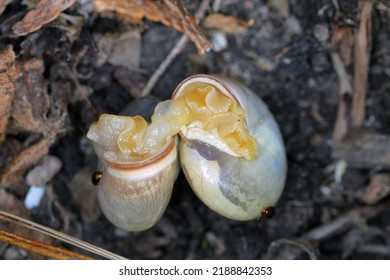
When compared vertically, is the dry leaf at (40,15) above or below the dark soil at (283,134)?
above

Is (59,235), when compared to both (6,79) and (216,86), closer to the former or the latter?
(6,79)

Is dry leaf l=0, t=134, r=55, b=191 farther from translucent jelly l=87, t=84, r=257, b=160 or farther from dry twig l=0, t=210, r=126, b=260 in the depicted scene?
translucent jelly l=87, t=84, r=257, b=160

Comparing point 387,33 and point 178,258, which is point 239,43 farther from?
point 178,258

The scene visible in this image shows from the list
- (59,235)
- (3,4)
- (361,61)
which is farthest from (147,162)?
(361,61)

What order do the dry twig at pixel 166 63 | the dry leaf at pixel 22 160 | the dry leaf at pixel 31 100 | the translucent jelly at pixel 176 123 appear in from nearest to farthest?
1. the translucent jelly at pixel 176 123
2. the dry leaf at pixel 31 100
3. the dry leaf at pixel 22 160
4. the dry twig at pixel 166 63

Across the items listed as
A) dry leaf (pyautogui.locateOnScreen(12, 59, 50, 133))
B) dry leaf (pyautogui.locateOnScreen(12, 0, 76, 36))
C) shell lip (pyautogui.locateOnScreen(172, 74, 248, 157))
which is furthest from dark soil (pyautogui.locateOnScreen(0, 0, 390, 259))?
shell lip (pyautogui.locateOnScreen(172, 74, 248, 157))

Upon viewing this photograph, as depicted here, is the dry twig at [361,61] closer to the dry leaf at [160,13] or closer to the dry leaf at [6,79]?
the dry leaf at [160,13]

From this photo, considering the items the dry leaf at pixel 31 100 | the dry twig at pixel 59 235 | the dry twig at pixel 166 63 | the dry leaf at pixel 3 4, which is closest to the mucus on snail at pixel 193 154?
the dry twig at pixel 59 235
